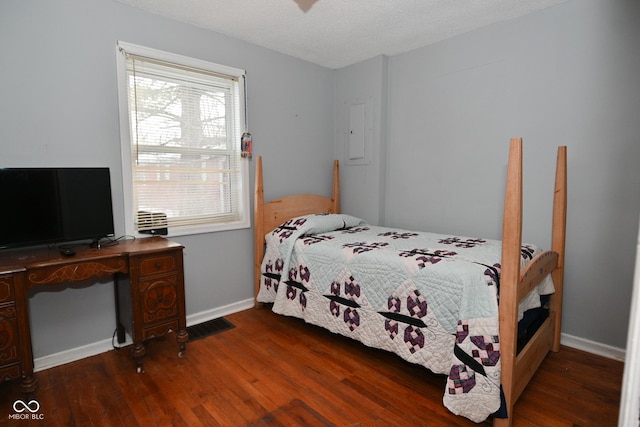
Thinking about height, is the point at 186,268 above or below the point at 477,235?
below

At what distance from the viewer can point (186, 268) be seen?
2828mm

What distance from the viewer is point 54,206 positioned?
6.75ft

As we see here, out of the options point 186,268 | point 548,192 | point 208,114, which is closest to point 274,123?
point 208,114

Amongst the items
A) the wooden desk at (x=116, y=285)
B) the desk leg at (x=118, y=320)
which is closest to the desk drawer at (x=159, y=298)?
the wooden desk at (x=116, y=285)

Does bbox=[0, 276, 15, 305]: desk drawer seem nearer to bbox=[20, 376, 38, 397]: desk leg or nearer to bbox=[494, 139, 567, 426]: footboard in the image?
bbox=[20, 376, 38, 397]: desk leg

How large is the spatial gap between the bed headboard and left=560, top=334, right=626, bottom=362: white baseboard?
230cm

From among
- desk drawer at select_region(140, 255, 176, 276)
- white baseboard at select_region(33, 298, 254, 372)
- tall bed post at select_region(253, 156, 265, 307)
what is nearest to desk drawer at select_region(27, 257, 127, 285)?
desk drawer at select_region(140, 255, 176, 276)

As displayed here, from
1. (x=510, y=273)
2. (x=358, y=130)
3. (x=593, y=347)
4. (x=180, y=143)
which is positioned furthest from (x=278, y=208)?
(x=593, y=347)

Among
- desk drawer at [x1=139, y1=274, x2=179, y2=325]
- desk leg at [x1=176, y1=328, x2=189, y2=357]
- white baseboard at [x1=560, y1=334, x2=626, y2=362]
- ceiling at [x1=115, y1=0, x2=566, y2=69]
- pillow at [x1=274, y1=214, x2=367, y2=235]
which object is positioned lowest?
white baseboard at [x1=560, y1=334, x2=626, y2=362]

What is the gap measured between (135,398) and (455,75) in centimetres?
334

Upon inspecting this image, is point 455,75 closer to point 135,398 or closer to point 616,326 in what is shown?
point 616,326

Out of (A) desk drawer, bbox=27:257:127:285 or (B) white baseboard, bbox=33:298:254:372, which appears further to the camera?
(B) white baseboard, bbox=33:298:254:372

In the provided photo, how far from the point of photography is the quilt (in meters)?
1.69

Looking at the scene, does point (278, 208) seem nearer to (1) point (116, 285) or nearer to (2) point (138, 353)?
(1) point (116, 285)
